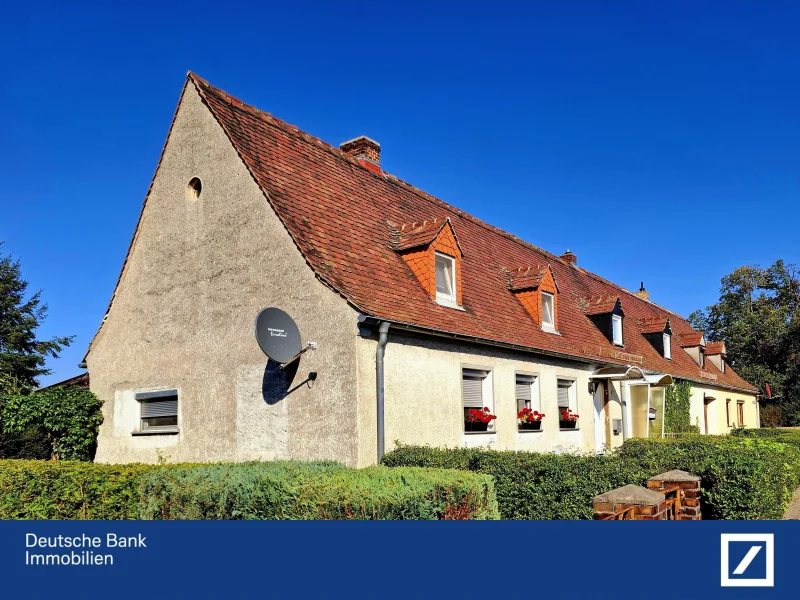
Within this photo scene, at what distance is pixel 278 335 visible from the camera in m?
11.1

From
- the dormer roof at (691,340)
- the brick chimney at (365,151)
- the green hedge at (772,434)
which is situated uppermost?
the brick chimney at (365,151)

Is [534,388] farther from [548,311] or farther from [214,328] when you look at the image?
[214,328]

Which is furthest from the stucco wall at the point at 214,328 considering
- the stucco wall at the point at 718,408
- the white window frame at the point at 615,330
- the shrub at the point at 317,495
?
the stucco wall at the point at 718,408

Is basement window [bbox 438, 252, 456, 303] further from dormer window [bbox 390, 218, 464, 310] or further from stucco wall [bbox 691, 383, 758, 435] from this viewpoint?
stucco wall [bbox 691, 383, 758, 435]

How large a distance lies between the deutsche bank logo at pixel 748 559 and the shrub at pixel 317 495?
2.58 metres

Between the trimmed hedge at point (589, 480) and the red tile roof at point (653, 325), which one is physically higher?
the red tile roof at point (653, 325)

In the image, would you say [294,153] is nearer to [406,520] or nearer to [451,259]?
[451,259]

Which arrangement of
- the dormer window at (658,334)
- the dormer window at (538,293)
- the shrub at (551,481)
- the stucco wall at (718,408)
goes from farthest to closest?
the stucco wall at (718,408), the dormer window at (658,334), the dormer window at (538,293), the shrub at (551,481)

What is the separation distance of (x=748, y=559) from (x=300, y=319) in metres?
7.88

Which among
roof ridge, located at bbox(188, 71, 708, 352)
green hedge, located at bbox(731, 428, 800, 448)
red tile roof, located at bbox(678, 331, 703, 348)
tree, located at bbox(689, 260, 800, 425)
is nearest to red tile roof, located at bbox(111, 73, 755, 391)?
roof ridge, located at bbox(188, 71, 708, 352)

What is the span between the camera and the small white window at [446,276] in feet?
48.3

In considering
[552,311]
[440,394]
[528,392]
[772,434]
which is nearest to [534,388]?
[528,392]

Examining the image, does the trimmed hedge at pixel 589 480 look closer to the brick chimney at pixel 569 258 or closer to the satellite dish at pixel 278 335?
the satellite dish at pixel 278 335

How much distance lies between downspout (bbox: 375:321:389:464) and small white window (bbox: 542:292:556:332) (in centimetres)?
790
